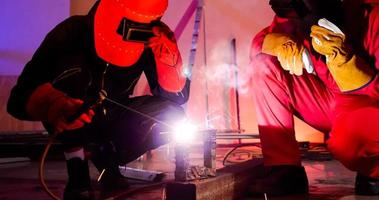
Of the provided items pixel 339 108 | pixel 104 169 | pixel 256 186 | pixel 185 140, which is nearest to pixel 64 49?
pixel 104 169

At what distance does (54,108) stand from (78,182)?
1.29ft

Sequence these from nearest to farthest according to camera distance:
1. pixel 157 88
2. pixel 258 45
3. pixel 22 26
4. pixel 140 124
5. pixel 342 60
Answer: pixel 342 60 < pixel 258 45 < pixel 140 124 < pixel 157 88 < pixel 22 26

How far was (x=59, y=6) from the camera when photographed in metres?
4.05

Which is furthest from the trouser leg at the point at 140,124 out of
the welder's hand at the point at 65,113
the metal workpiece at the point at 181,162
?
the metal workpiece at the point at 181,162

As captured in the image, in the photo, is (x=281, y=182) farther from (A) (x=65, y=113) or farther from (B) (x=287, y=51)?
(A) (x=65, y=113)

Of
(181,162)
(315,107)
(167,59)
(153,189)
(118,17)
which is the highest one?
(118,17)

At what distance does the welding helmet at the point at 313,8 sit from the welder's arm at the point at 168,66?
507 mm

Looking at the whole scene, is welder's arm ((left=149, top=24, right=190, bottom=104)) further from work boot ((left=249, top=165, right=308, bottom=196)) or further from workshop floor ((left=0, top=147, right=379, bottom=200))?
work boot ((left=249, top=165, right=308, bottom=196))

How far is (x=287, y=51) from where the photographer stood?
1.65m

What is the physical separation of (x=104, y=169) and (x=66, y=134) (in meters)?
0.37

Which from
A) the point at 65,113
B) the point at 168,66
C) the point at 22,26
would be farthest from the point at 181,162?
the point at 22,26

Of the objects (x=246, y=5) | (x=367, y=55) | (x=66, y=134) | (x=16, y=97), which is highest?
(x=246, y=5)

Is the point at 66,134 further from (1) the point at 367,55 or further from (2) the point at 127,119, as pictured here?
(1) the point at 367,55

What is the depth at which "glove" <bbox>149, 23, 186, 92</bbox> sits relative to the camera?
178 cm
